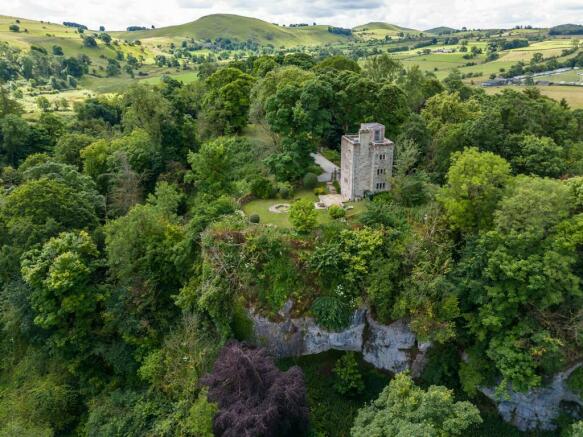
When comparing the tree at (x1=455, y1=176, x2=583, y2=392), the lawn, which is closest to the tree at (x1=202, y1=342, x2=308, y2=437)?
the tree at (x1=455, y1=176, x2=583, y2=392)

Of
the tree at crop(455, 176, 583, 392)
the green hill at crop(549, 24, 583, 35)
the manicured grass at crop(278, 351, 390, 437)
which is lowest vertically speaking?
the manicured grass at crop(278, 351, 390, 437)

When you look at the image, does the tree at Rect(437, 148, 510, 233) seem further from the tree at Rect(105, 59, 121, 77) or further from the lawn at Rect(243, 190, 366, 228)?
the tree at Rect(105, 59, 121, 77)

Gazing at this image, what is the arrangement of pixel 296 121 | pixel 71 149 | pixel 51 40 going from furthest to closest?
pixel 51 40, pixel 71 149, pixel 296 121

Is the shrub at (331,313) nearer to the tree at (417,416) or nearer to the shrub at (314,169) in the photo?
the tree at (417,416)

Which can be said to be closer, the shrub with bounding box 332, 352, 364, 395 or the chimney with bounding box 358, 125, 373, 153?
the shrub with bounding box 332, 352, 364, 395

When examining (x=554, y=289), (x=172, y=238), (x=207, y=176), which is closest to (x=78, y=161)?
(x=207, y=176)

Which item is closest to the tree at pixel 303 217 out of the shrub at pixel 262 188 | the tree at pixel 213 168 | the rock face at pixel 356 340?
the rock face at pixel 356 340

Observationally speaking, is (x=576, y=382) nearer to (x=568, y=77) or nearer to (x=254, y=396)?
(x=254, y=396)

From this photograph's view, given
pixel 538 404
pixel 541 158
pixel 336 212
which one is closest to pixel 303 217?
pixel 336 212
